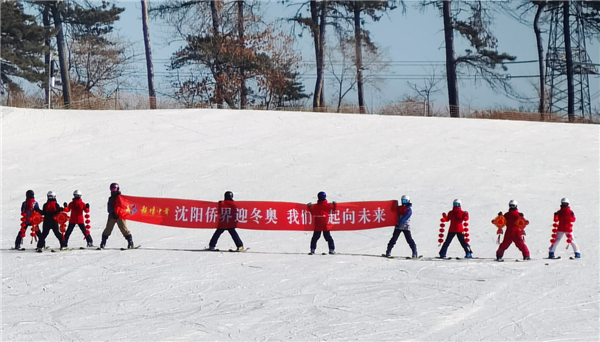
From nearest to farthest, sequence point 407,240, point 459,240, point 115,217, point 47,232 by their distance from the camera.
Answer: point 459,240, point 407,240, point 47,232, point 115,217

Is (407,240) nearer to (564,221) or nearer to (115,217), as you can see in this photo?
(564,221)

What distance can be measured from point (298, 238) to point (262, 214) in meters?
1.72

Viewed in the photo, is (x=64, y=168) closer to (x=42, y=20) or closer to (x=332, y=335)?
(x=332, y=335)

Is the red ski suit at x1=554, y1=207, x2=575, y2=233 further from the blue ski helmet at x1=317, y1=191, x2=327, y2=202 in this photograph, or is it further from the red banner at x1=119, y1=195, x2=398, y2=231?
the blue ski helmet at x1=317, y1=191, x2=327, y2=202

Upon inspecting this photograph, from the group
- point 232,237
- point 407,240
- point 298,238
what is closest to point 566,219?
point 407,240

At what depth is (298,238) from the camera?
61.1 feet

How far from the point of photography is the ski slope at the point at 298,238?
11727 millimetres

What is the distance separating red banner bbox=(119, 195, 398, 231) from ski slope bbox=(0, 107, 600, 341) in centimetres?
69

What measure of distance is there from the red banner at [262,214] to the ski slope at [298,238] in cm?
69

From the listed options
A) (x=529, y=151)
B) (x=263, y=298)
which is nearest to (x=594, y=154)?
(x=529, y=151)

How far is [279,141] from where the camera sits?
28.7 metres

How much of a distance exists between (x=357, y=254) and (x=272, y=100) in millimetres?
27526

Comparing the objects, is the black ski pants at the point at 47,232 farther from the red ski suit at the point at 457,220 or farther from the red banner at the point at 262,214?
the red ski suit at the point at 457,220

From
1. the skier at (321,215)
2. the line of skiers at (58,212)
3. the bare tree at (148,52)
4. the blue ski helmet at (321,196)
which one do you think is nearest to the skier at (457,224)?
the skier at (321,215)
